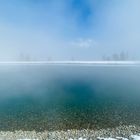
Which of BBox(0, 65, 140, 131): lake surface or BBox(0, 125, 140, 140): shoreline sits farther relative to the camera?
BBox(0, 65, 140, 131): lake surface

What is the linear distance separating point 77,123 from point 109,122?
2254mm

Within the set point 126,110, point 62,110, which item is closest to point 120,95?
point 126,110

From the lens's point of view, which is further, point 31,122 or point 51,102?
point 51,102

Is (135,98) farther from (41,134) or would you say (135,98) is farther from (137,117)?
(41,134)

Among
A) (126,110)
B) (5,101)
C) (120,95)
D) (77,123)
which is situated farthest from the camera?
(120,95)

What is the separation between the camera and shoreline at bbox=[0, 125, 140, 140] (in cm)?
1289

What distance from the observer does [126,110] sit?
1989 cm

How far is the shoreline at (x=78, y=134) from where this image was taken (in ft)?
42.3

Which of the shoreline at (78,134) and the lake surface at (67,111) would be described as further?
the lake surface at (67,111)

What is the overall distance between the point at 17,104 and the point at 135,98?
12.3 m

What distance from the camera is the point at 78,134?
1360 cm

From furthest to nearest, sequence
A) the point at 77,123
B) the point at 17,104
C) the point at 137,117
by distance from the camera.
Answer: the point at 17,104
the point at 137,117
the point at 77,123

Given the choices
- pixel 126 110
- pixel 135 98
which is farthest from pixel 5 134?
pixel 135 98

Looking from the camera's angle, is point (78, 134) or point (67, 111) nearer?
point (78, 134)
